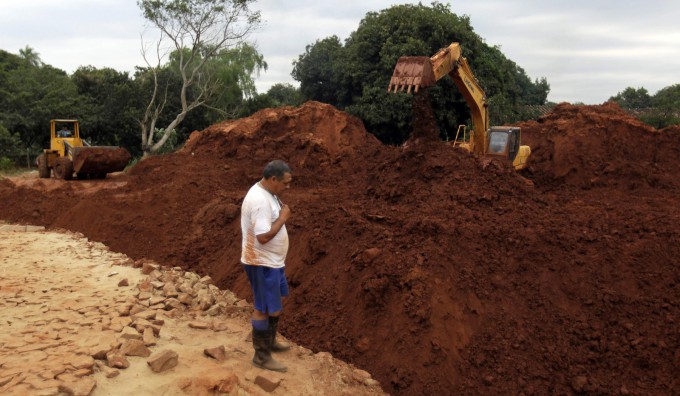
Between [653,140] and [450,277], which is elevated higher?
[653,140]

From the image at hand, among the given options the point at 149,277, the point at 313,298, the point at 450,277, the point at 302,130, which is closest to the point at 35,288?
the point at 149,277

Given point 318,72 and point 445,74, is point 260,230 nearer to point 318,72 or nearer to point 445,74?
point 445,74

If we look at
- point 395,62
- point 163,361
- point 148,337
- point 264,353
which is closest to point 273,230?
point 264,353

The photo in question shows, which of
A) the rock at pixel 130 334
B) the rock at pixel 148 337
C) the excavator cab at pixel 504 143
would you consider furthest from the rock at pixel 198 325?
the excavator cab at pixel 504 143

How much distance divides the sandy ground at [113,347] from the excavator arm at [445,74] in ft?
13.5

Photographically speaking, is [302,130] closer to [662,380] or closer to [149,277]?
[149,277]

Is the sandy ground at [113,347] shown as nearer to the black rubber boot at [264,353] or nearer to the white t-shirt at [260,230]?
the black rubber boot at [264,353]

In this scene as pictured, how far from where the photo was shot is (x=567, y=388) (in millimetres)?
4375

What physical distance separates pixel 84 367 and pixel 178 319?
1.56 m

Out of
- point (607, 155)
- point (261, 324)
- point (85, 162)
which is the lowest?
point (261, 324)

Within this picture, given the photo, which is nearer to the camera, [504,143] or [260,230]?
[260,230]

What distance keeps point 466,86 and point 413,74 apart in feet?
7.67

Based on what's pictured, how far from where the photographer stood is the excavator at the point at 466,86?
8195 mm

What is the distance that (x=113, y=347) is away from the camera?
4.36 m
